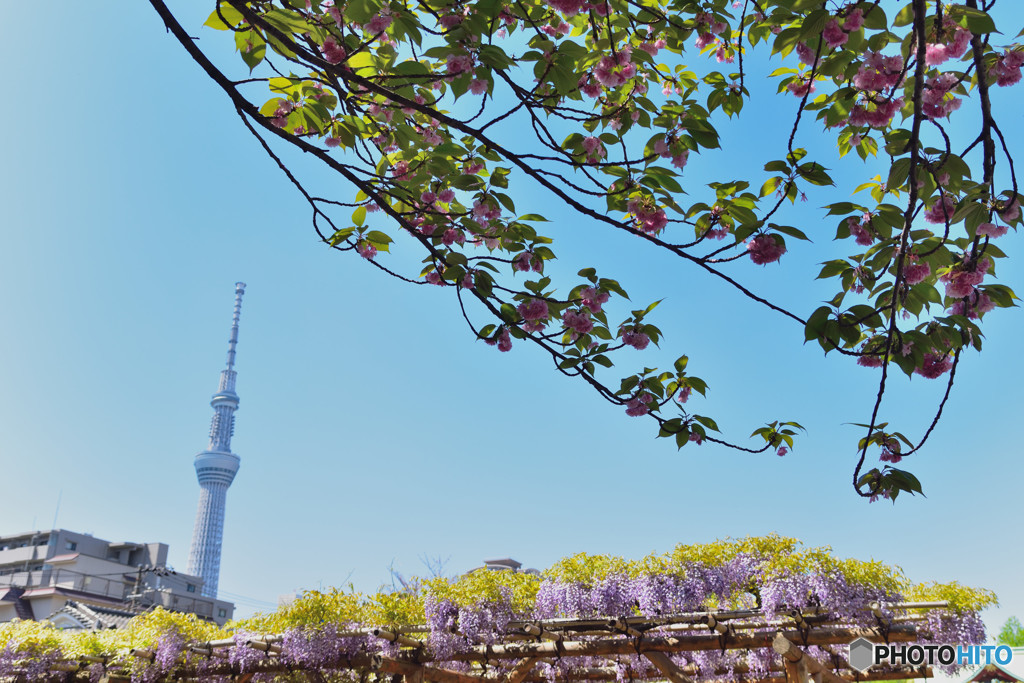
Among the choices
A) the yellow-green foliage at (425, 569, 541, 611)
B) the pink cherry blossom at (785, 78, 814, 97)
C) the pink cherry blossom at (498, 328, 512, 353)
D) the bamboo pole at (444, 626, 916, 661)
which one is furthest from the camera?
the yellow-green foliage at (425, 569, 541, 611)

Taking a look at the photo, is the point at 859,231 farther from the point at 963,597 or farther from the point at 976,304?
the point at 963,597

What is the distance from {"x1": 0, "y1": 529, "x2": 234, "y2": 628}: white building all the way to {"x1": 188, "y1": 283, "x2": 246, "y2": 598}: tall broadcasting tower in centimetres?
4692

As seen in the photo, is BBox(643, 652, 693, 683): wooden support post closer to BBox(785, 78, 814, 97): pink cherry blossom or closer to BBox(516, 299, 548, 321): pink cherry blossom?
BBox(516, 299, 548, 321): pink cherry blossom

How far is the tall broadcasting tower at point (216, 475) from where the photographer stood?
8312cm

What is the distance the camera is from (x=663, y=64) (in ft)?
9.04

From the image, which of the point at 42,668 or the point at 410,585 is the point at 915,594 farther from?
the point at 42,668

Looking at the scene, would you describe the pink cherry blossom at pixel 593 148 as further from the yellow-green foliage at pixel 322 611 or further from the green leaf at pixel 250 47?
the yellow-green foliage at pixel 322 611

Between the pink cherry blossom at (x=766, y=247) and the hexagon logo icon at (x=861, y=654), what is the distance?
5.82 meters

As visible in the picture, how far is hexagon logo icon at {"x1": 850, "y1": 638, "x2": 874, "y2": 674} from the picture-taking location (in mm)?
6652

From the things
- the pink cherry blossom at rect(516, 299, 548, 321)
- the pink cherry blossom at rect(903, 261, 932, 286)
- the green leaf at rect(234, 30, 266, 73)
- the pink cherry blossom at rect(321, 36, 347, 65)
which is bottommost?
the pink cherry blossom at rect(903, 261, 932, 286)

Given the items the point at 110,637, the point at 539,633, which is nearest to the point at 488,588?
the point at 539,633

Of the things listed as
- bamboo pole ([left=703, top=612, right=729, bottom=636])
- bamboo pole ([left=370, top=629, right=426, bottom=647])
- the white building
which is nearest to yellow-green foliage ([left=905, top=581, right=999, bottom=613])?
bamboo pole ([left=703, top=612, right=729, bottom=636])

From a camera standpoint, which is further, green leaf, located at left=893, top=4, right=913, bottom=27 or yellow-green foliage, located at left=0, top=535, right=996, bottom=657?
yellow-green foliage, located at left=0, top=535, right=996, bottom=657

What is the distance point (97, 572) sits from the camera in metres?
29.9
